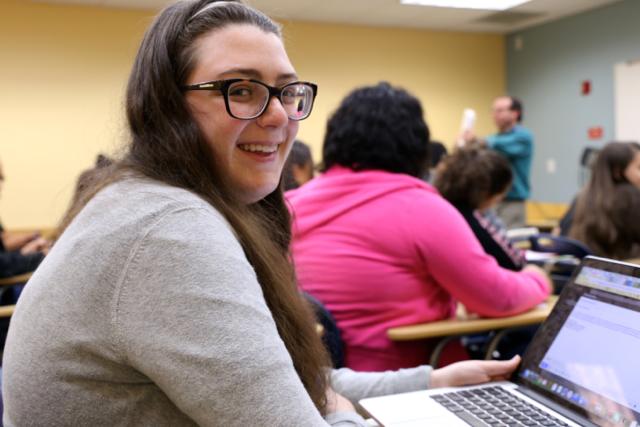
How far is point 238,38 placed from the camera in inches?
39.1

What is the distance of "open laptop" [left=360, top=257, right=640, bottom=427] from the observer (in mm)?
1005

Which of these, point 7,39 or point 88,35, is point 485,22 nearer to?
point 88,35

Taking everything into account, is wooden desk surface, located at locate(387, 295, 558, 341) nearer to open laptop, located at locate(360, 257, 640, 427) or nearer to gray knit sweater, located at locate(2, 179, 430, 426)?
open laptop, located at locate(360, 257, 640, 427)

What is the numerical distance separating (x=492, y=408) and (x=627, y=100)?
582 centimetres

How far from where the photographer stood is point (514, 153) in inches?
242

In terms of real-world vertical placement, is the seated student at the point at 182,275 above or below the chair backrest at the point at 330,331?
above

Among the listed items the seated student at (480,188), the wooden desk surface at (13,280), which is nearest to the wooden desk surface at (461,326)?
the seated student at (480,188)

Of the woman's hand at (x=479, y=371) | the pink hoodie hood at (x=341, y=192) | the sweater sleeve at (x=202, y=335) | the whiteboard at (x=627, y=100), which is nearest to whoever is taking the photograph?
the sweater sleeve at (x=202, y=335)

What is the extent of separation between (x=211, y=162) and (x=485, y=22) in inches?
260

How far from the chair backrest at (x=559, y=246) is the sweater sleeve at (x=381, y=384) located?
68.6 inches

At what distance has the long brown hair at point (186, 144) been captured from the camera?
953 millimetres

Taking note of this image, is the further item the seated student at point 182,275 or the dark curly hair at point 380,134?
the dark curly hair at point 380,134

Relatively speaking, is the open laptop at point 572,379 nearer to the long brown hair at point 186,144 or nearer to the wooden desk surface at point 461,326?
the long brown hair at point 186,144

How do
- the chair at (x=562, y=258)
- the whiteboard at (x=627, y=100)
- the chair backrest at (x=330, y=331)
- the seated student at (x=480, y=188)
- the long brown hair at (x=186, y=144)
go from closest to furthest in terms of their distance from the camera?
the long brown hair at (x=186, y=144) → the chair backrest at (x=330, y=331) → the seated student at (x=480, y=188) → the chair at (x=562, y=258) → the whiteboard at (x=627, y=100)
